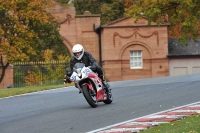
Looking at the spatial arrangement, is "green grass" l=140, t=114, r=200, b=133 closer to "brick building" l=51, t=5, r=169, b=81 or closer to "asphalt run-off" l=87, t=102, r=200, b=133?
"asphalt run-off" l=87, t=102, r=200, b=133

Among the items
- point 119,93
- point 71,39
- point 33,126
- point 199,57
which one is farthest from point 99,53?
point 33,126

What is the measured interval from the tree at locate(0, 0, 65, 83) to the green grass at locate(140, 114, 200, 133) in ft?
84.7

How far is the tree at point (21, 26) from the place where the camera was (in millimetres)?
37000

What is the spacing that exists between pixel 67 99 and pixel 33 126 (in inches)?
250

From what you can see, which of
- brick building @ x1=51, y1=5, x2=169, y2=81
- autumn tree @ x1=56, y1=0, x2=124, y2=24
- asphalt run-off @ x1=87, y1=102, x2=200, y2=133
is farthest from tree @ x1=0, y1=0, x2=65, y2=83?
autumn tree @ x1=56, y1=0, x2=124, y2=24

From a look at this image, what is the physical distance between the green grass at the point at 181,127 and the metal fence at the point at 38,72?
30175 millimetres

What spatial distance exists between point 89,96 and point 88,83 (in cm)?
37

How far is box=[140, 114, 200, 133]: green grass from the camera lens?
1012 cm

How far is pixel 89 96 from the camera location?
15.2 meters

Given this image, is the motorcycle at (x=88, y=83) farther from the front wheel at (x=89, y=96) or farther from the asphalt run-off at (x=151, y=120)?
the asphalt run-off at (x=151, y=120)

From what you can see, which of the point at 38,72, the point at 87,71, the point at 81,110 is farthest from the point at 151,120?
the point at 38,72

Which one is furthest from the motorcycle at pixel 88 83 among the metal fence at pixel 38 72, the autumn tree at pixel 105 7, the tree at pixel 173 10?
the autumn tree at pixel 105 7

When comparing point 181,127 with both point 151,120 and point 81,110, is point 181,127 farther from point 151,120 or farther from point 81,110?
point 81,110

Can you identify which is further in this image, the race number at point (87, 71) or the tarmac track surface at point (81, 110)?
the race number at point (87, 71)
